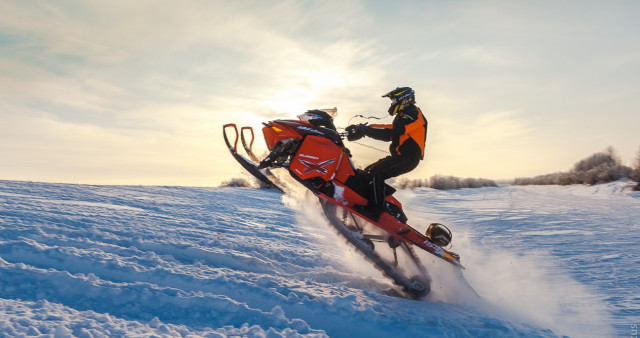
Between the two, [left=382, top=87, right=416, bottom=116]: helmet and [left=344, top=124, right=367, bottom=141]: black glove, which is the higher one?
[left=382, top=87, right=416, bottom=116]: helmet

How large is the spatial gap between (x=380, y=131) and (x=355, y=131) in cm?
31

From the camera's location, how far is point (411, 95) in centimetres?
580

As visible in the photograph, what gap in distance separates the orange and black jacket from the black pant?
0.07 meters

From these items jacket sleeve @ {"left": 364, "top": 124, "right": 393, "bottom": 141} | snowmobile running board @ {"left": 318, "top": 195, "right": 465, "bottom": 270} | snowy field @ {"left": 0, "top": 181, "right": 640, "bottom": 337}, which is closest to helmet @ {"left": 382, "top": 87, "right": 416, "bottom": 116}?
jacket sleeve @ {"left": 364, "top": 124, "right": 393, "bottom": 141}

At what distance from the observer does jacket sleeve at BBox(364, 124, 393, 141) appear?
225 inches

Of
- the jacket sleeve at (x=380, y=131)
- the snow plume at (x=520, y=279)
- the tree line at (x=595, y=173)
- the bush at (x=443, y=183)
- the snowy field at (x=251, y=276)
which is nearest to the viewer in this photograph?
the snowy field at (x=251, y=276)

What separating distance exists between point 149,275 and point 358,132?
9.75ft

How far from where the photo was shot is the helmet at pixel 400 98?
577cm

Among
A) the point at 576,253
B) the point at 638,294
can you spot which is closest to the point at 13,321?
the point at 638,294

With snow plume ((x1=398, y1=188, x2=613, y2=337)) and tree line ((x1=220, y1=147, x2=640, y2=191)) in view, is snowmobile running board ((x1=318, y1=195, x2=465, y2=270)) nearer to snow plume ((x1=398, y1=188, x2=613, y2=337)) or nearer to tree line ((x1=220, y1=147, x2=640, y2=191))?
snow plume ((x1=398, y1=188, x2=613, y2=337))

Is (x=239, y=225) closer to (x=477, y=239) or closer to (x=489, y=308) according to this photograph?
(x=489, y=308)

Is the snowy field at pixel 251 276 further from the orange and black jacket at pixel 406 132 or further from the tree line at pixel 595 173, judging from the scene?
the tree line at pixel 595 173

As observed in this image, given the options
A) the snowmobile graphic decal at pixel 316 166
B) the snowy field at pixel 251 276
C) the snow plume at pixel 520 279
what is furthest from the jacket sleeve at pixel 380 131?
the snow plume at pixel 520 279

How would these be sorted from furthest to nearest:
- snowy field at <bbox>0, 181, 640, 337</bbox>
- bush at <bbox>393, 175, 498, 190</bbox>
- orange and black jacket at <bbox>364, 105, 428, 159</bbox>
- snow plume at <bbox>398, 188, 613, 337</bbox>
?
bush at <bbox>393, 175, 498, 190</bbox> → orange and black jacket at <bbox>364, 105, 428, 159</bbox> → snow plume at <bbox>398, 188, 613, 337</bbox> → snowy field at <bbox>0, 181, 640, 337</bbox>
